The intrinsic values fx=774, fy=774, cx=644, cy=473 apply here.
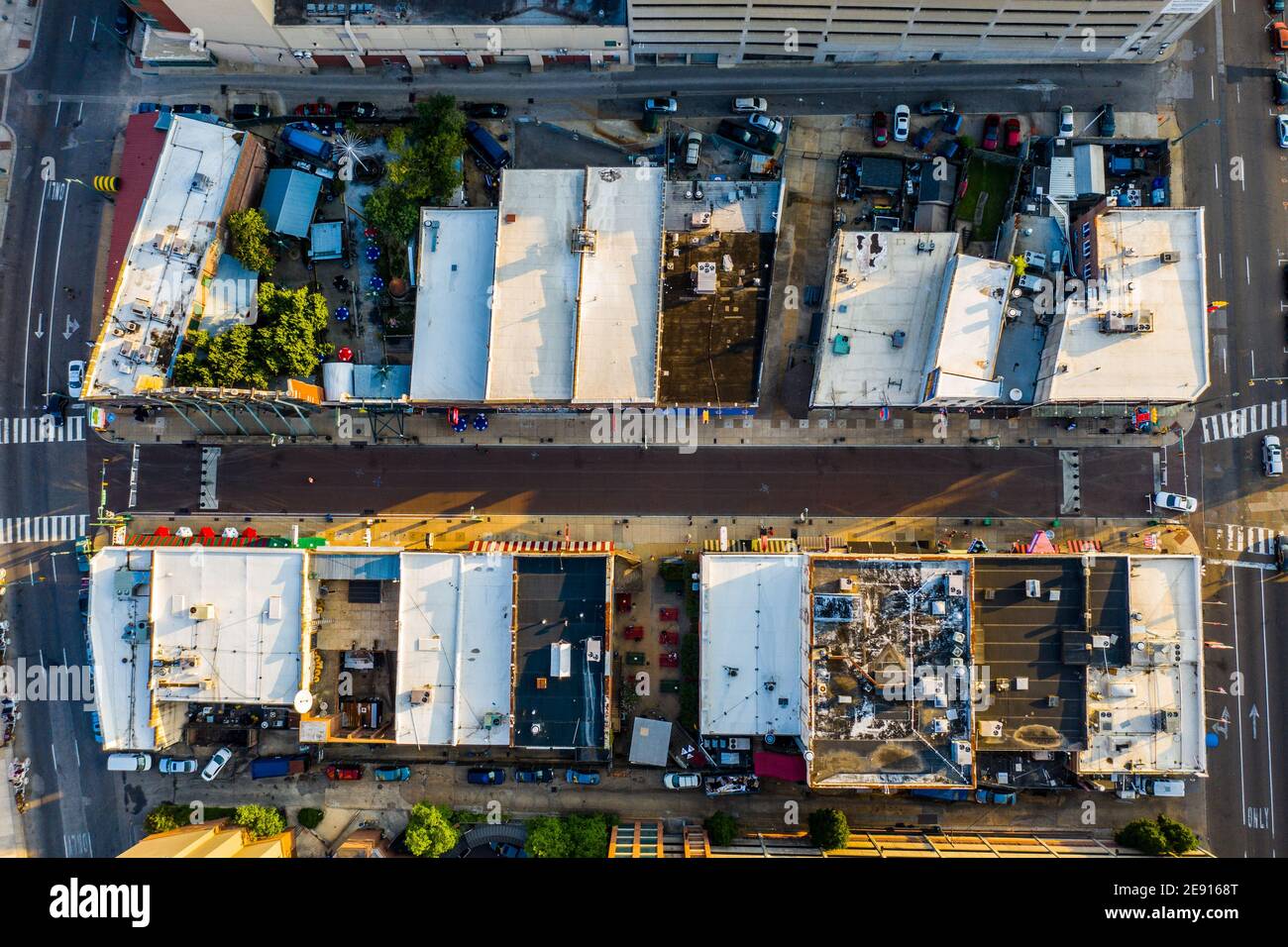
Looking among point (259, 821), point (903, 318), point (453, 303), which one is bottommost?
point (259, 821)

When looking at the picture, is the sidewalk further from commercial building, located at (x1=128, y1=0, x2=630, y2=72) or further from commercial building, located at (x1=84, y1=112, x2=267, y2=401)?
commercial building, located at (x1=128, y1=0, x2=630, y2=72)

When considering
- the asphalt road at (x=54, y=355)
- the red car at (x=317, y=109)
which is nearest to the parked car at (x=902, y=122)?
the red car at (x=317, y=109)

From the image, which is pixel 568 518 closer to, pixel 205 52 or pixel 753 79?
pixel 753 79

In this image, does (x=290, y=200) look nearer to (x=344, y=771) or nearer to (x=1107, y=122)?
(x=344, y=771)

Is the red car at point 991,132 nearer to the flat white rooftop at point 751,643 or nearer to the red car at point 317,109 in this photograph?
the flat white rooftop at point 751,643

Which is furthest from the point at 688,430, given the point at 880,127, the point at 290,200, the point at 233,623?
the point at 233,623
